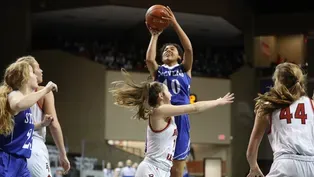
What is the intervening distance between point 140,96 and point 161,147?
1.83ft

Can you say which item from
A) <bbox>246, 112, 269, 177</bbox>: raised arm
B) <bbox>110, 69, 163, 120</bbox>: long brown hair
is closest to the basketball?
<bbox>110, 69, 163, 120</bbox>: long brown hair

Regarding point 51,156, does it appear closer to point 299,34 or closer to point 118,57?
point 118,57

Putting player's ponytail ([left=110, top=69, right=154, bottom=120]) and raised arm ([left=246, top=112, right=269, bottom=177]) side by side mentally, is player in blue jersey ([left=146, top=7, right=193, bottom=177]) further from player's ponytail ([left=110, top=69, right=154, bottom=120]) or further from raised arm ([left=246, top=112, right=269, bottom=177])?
raised arm ([left=246, top=112, right=269, bottom=177])

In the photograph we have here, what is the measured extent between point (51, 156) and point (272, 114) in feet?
41.6

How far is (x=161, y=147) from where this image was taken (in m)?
5.75

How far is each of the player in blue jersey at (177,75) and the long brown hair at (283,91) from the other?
5.55 feet

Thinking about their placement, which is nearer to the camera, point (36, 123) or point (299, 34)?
point (36, 123)

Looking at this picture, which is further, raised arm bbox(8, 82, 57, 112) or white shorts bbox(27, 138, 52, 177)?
white shorts bbox(27, 138, 52, 177)

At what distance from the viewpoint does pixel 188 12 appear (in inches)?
927

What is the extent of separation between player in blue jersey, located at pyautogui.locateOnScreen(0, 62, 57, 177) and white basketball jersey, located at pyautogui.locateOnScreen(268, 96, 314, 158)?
1.87 metres

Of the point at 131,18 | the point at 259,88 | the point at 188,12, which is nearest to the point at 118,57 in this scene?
the point at 131,18

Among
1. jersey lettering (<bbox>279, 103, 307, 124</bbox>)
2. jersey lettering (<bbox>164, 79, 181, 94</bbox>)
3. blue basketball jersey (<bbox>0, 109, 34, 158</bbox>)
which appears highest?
jersey lettering (<bbox>164, 79, 181, 94</bbox>)

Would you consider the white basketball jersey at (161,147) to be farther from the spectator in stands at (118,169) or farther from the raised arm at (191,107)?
the spectator in stands at (118,169)

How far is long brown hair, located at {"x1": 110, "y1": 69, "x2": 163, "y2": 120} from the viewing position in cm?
590
